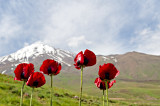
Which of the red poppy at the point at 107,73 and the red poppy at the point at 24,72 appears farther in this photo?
the red poppy at the point at 24,72

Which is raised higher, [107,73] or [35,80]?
[107,73]

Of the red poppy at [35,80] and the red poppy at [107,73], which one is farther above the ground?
the red poppy at [107,73]

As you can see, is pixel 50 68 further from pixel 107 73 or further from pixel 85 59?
pixel 107 73

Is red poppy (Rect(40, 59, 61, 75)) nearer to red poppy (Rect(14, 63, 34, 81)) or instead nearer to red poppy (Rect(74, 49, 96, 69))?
red poppy (Rect(14, 63, 34, 81))

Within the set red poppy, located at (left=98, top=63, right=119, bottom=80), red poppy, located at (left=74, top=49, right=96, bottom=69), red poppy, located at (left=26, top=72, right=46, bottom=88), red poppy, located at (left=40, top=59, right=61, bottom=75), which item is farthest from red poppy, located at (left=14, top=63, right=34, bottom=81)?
red poppy, located at (left=98, top=63, right=119, bottom=80)

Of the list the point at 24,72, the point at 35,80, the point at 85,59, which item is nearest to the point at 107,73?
the point at 85,59

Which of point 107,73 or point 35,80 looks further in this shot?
point 35,80

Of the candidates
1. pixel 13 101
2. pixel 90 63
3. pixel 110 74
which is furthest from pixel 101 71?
pixel 13 101

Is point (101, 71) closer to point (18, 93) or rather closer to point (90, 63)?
point (90, 63)

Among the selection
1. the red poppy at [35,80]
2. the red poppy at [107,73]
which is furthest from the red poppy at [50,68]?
the red poppy at [107,73]

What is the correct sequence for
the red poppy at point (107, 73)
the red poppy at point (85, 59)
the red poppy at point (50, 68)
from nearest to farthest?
the red poppy at point (107, 73) < the red poppy at point (85, 59) < the red poppy at point (50, 68)

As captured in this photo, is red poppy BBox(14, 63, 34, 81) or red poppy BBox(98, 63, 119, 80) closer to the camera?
red poppy BBox(98, 63, 119, 80)

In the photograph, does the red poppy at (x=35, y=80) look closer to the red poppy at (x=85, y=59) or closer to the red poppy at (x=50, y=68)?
the red poppy at (x=50, y=68)

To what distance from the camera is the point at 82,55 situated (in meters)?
2.03
